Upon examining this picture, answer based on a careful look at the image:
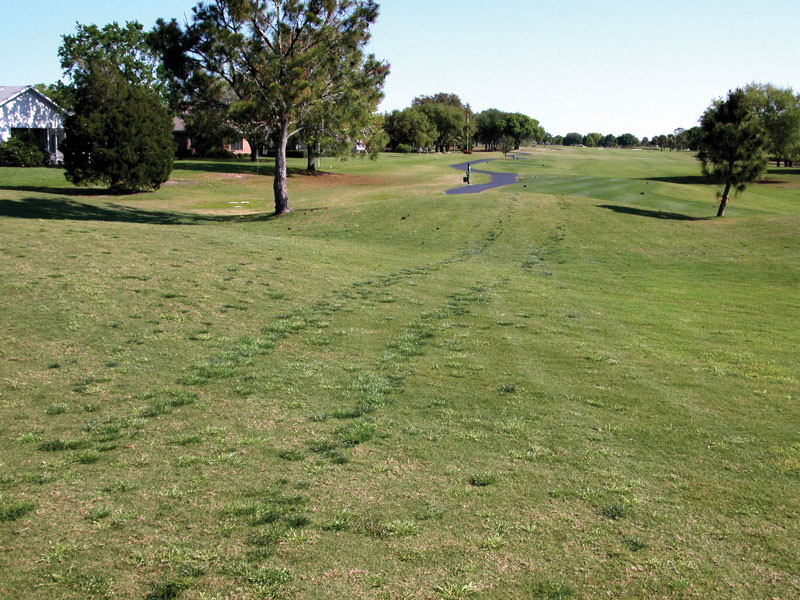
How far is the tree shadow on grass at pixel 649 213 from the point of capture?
3391cm

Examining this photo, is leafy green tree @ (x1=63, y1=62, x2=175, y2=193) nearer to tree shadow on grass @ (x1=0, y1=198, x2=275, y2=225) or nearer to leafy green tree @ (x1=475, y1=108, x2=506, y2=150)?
tree shadow on grass @ (x1=0, y1=198, x2=275, y2=225)

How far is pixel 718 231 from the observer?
29.8 metres

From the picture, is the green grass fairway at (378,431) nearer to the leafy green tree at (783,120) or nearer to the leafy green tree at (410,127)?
the leafy green tree at (783,120)

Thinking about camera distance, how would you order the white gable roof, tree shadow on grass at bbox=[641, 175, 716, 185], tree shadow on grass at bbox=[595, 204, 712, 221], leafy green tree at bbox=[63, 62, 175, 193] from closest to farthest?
tree shadow on grass at bbox=[595, 204, 712, 221], leafy green tree at bbox=[63, 62, 175, 193], the white gable roof, tree shadow on grass at bbox=[641, 175, 716, 185]

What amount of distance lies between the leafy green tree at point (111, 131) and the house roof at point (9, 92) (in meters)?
22.0

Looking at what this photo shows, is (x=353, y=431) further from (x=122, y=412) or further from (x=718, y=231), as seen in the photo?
(x=718, y=231)

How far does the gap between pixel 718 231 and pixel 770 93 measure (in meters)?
55.6

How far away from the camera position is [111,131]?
3722 cm

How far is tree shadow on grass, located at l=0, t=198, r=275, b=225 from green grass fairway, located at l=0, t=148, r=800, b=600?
32.2 feet

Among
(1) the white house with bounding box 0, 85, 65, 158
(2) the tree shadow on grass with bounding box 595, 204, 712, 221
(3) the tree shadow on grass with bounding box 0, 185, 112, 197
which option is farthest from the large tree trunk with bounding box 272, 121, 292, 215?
(1) the white house with bounding box 0, 85, 65, 158

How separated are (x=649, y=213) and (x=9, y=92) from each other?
191ft

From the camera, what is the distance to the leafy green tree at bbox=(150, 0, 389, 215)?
94.2ft

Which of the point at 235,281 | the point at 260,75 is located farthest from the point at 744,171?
the point at 235,281

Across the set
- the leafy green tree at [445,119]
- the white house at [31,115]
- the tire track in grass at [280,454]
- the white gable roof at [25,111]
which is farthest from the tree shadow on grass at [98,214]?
the leafy green tree at [445,119]
